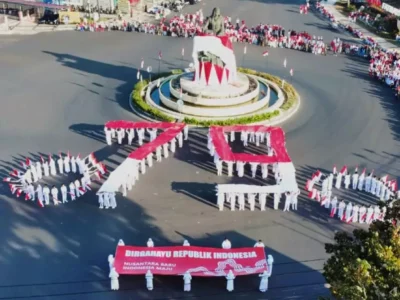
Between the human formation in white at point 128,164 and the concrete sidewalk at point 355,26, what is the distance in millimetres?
24263

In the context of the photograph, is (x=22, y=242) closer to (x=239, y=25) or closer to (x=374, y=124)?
(x=374, y=124)

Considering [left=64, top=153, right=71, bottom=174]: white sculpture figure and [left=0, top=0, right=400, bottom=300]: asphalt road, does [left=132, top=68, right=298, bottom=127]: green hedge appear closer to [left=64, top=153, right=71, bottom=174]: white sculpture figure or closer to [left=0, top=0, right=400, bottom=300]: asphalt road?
[left=0, top=0, right=400, bottom=300]: asphalt road

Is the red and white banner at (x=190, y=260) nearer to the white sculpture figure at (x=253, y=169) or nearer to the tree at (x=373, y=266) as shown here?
the tree at (x=373, y=266)

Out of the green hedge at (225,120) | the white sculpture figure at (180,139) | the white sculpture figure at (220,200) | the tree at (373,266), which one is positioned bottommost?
the white sculpture figure at (220,200)

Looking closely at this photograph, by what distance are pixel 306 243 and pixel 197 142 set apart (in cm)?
940

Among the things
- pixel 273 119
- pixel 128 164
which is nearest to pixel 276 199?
pixel 128 164

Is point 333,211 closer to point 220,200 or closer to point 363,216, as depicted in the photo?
point 363,216

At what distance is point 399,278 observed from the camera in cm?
1144

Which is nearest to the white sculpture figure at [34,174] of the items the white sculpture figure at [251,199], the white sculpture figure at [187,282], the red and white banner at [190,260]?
the red and white banner at [190,260]

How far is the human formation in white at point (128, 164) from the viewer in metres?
21.6

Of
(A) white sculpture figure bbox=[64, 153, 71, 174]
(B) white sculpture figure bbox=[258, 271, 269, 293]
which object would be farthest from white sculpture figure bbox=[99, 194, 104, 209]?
(B) white sculpture figure bbox=[258, 271, 269, 293]

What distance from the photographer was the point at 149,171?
24.6 metres

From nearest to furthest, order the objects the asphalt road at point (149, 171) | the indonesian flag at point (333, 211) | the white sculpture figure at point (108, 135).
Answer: the asphalt road at point (149, 171) < the indonesian flag at point (333, 211) < the white sculpture figure at point (108, 135)

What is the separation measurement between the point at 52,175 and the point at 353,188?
1334cm
